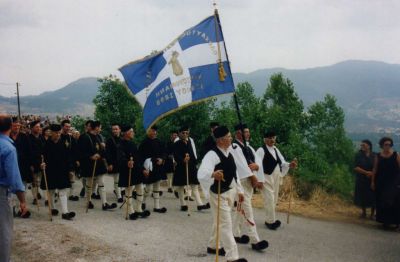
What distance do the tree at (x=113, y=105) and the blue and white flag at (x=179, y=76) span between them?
14592 millimetres

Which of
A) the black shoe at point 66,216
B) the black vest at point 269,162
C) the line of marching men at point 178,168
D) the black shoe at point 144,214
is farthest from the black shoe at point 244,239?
the black shoe at point 66,216

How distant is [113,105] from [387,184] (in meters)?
17.1

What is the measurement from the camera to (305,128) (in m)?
51.8

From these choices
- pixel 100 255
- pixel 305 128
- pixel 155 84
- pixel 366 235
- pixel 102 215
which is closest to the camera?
pixel 100 255

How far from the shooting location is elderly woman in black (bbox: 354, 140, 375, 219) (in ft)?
34.7

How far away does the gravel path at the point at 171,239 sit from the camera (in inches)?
273

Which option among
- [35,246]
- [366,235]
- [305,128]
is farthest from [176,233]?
[305,128]

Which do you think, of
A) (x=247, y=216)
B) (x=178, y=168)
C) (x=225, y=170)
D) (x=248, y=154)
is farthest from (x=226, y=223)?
(x=178, y=168)

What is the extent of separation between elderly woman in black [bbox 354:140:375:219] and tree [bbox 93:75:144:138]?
14138 millimetres

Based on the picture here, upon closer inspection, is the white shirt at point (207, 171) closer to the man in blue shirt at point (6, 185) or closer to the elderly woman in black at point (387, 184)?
the man in blue shirt at point (6, 185)

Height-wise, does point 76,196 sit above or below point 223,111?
below

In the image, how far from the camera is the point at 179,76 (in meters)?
7.89

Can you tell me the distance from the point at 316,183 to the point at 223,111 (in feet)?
22.6

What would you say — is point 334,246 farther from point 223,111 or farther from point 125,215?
point 223,111
